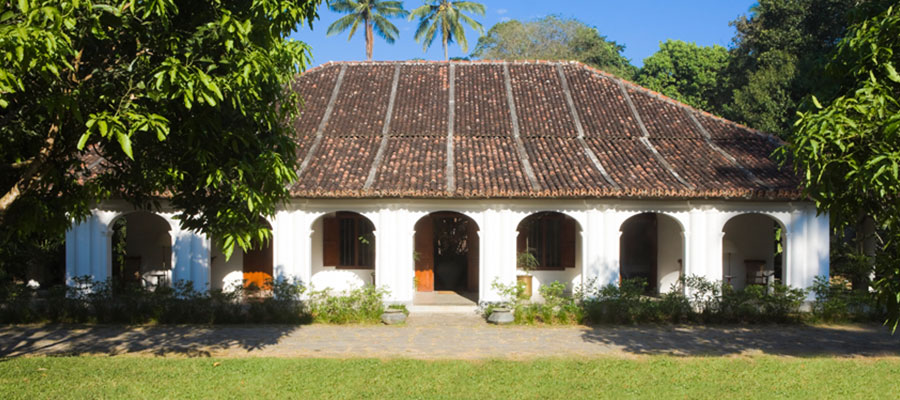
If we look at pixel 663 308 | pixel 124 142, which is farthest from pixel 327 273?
pixel 124 142

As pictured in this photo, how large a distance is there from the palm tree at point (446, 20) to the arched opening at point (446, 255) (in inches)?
877

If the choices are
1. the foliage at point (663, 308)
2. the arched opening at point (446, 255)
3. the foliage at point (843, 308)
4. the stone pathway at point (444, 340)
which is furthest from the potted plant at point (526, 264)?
the foliage at point (843, 308)

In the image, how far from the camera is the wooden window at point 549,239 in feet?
55.7

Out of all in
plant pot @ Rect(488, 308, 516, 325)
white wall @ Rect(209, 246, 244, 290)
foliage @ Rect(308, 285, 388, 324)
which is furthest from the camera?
white wall @ Rect(209, 246, 244, 290)

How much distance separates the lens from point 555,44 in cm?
3966

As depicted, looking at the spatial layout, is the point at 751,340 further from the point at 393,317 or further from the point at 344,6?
the point at 344,6

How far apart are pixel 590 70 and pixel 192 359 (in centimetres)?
1333

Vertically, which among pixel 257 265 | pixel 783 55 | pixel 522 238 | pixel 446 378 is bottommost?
pixel 446 378

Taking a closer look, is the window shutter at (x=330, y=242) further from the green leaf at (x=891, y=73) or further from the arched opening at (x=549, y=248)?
the green leaf at (x=891, y=73)

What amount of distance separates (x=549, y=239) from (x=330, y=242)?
202 inches

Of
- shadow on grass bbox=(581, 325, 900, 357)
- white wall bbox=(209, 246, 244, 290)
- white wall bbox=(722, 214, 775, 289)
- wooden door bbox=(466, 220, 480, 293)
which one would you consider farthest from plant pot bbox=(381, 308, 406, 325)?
white wall bbox=(722, 214, 775, 289)

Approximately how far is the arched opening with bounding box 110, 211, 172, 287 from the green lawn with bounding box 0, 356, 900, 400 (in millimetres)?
8342

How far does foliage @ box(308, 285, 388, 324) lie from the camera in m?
13.5

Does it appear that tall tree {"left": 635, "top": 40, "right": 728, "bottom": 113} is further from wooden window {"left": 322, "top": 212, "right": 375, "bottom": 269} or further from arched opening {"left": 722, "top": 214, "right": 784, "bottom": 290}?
wooden window {"left": 322, "top": 212, "right": 375, "bottom": 269}
